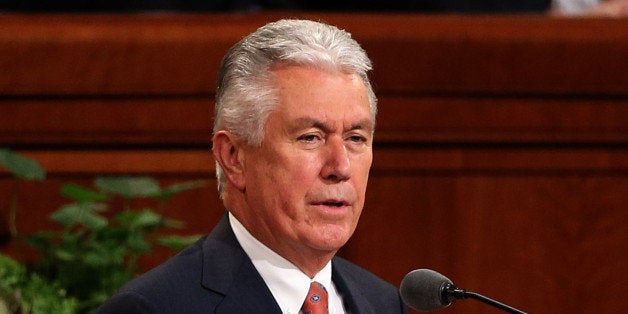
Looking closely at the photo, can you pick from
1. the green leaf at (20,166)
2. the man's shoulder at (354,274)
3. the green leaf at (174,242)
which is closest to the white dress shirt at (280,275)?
the man's shoulder at (354,274)

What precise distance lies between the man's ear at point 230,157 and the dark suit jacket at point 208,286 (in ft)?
0.22

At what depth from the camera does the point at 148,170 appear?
2.45 metres

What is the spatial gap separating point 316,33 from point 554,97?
1.01 meters

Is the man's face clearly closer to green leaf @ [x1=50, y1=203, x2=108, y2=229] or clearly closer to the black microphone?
the black microphone

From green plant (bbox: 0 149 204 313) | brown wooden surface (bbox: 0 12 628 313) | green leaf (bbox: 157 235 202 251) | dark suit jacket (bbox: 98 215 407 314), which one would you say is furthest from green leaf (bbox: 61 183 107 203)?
dark suit jacket (bbox: 98 215 407 314)

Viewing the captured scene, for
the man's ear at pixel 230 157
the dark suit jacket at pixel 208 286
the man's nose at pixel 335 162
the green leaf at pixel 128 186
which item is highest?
the man's nose at pixel 335 162

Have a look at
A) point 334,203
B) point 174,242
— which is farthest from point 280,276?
point 174,242

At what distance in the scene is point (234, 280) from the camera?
159 centimetres

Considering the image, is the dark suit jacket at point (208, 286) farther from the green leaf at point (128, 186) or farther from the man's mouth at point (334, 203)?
the green leaf at point (128, 186)

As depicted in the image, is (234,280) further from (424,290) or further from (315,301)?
(424,290)

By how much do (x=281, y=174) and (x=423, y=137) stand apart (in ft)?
3.10

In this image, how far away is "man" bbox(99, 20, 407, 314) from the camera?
1549 millimetres

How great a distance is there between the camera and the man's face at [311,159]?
→ 1.55 meters

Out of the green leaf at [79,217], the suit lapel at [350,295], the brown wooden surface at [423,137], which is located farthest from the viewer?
the brown wooden surface at [423,137]
